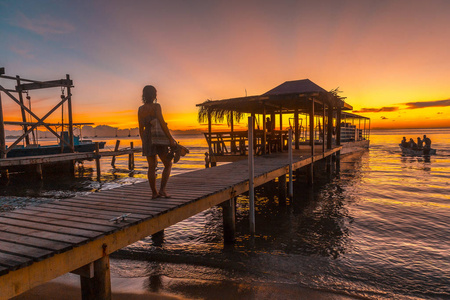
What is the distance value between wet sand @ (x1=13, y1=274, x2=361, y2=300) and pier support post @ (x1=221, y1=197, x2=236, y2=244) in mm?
1895

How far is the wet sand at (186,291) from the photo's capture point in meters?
4.46

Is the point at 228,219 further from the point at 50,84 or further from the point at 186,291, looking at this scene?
the point at 50,84

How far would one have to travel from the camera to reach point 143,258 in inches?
241

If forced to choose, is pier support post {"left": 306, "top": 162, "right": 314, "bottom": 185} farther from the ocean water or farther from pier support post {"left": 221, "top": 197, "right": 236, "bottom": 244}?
pier support post {"left": 221, "top": 197, "right": 236, "bottom": 244}

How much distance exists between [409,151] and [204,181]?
32.0 meters

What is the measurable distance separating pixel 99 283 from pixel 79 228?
2.42 feet

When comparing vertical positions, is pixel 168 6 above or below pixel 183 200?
above

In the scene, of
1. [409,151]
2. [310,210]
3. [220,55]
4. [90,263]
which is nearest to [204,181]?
[90,263]

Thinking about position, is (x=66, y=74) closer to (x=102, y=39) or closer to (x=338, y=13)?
(x=102, y=39)

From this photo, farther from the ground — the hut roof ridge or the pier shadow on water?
the hut roof ridge

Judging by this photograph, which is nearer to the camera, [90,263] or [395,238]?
[90,263]

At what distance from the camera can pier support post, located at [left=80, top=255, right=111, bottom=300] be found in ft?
10.7

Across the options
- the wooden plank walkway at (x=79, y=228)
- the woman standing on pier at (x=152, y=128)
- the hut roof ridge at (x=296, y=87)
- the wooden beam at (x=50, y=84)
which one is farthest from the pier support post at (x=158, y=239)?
the wooden beam at (x=50, y=84)

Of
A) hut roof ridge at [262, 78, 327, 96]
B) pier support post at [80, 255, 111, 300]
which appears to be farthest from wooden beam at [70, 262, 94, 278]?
hut roof ridge at [262, 78, 327, 96]
